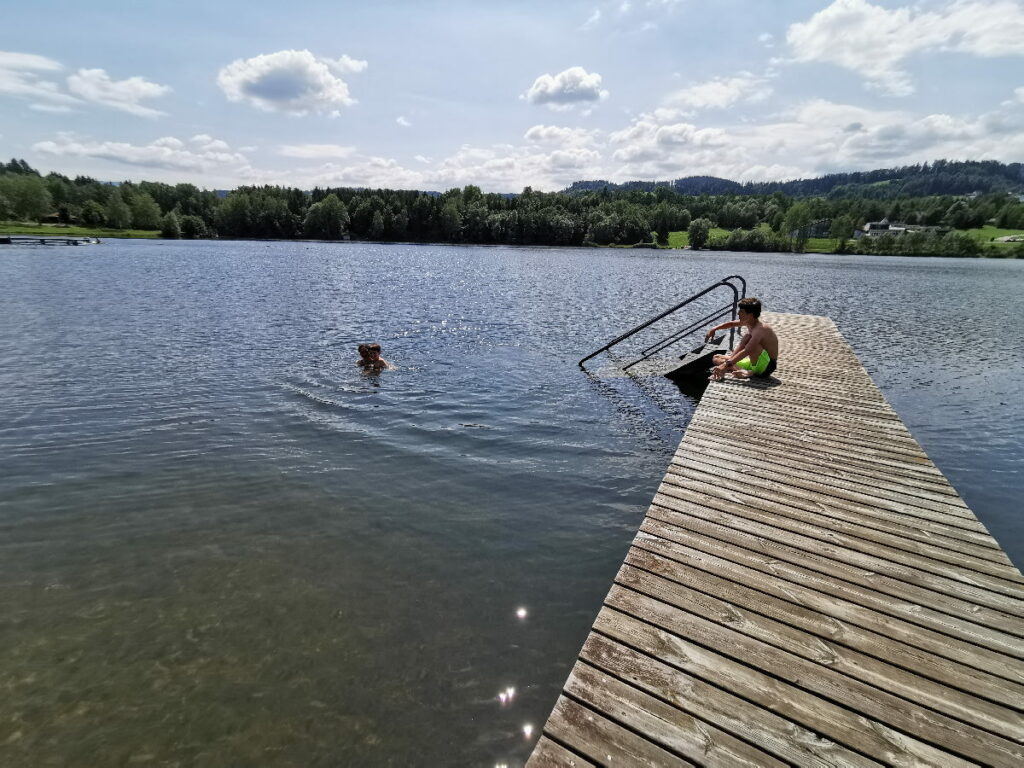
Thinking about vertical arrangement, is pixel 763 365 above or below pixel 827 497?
above

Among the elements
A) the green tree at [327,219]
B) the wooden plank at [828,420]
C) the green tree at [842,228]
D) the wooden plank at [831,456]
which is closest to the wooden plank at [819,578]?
the wooden plank at [831,456]

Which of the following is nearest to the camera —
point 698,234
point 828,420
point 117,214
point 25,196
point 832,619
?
point 832,619

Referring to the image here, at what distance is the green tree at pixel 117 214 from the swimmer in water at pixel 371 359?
162004 mm

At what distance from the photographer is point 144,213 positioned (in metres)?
145

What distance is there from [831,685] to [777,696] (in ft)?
1.55

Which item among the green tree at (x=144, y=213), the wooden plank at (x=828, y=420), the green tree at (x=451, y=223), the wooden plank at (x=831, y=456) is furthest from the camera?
the green tree at (x=451, y=223)

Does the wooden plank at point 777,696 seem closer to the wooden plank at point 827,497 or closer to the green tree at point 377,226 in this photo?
the wooden plank at point 827,497

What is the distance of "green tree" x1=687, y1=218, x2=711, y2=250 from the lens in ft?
482

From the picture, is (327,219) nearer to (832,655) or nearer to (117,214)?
(117,214)

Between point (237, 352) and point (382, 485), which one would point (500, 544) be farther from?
point (237, 352)

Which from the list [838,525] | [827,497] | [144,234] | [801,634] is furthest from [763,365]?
[144,234]

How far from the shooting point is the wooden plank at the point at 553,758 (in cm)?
329

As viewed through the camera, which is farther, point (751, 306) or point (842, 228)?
point (842, 228)

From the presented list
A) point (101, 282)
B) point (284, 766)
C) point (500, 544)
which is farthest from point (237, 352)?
point (101, 282)
